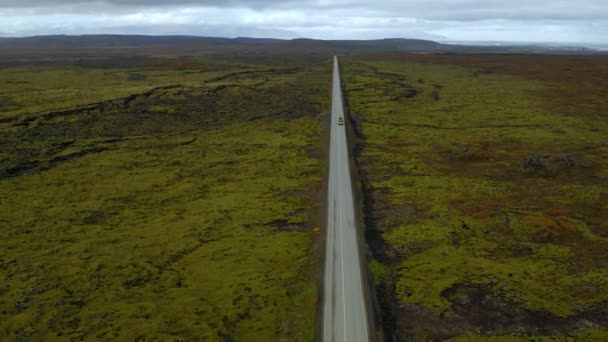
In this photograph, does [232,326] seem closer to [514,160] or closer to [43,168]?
[43,168]

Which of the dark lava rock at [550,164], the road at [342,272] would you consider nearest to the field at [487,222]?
the dark lava rock at [550,164]

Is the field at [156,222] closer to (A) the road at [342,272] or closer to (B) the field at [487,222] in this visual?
(A) the road at [342,272]

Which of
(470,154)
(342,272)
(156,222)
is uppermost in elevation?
(470,154)

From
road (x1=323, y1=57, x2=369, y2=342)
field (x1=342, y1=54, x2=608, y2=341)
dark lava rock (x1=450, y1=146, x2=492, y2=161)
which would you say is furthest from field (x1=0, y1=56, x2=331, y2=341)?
dark lava rock (x1=450, y1=146, x2=492, y2=161)

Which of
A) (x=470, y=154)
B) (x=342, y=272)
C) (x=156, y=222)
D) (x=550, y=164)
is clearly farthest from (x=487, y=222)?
(x=156, y=222)

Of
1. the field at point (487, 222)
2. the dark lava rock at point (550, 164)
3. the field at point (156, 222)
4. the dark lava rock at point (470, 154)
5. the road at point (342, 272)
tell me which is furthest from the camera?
the dark lava rock at point (470, 154)

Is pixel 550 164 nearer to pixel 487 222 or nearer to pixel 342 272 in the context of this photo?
pixel 487 222

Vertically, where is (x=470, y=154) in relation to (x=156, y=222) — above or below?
above
